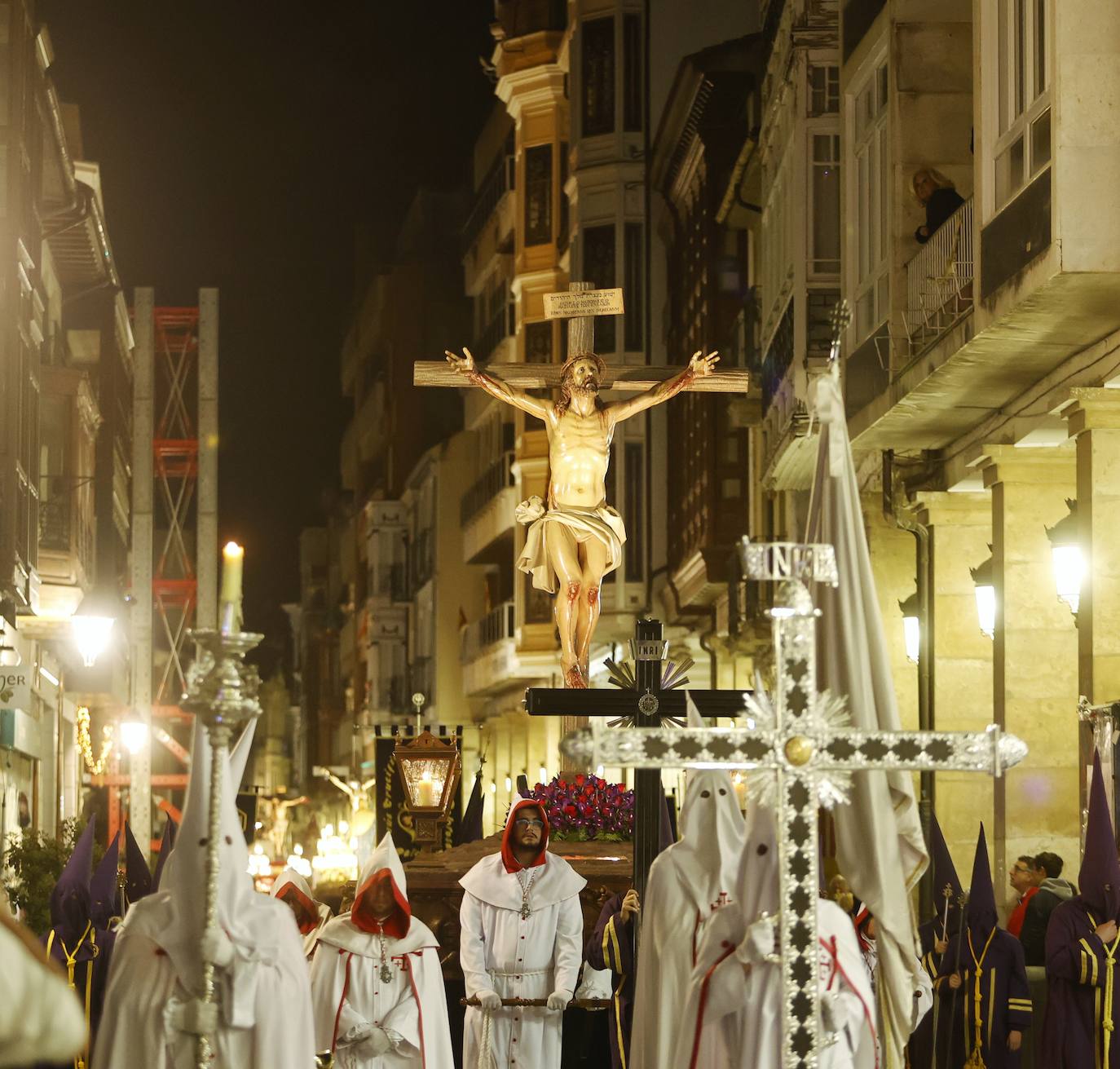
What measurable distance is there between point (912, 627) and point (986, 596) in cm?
275

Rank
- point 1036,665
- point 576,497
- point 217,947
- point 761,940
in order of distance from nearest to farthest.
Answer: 1. point 761,940
2. point 217,947
3. point 576,497
4. point 1036,665

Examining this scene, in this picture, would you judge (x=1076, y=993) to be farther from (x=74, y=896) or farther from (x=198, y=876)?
(x=198, y=876)

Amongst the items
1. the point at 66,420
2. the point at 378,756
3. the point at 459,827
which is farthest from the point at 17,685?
the point at 66,420

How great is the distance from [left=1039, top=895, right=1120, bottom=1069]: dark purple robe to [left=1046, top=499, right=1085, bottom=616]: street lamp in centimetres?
401

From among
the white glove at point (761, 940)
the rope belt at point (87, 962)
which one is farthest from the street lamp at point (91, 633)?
the white glove at point (761, 940)

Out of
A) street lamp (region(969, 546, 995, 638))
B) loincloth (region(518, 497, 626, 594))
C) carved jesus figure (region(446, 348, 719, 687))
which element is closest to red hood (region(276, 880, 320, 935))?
carved jesus figure (region(446, 348, 719, 687))

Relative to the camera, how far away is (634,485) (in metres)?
38.7

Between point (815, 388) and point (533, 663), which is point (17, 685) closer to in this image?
point (815, 388)

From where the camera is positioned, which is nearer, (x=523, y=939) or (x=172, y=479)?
(x=523, y=939)

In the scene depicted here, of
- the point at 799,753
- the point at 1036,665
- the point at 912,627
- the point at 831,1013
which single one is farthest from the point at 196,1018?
the point at 912,627

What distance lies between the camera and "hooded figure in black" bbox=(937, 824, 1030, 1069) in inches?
552

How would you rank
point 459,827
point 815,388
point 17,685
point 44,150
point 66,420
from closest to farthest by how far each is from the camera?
point 815,388 < point 459,827 < point 17,685 < point 44,150 < point 66,420

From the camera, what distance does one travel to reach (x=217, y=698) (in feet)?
25.9

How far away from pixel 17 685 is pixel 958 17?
34.7 feet
